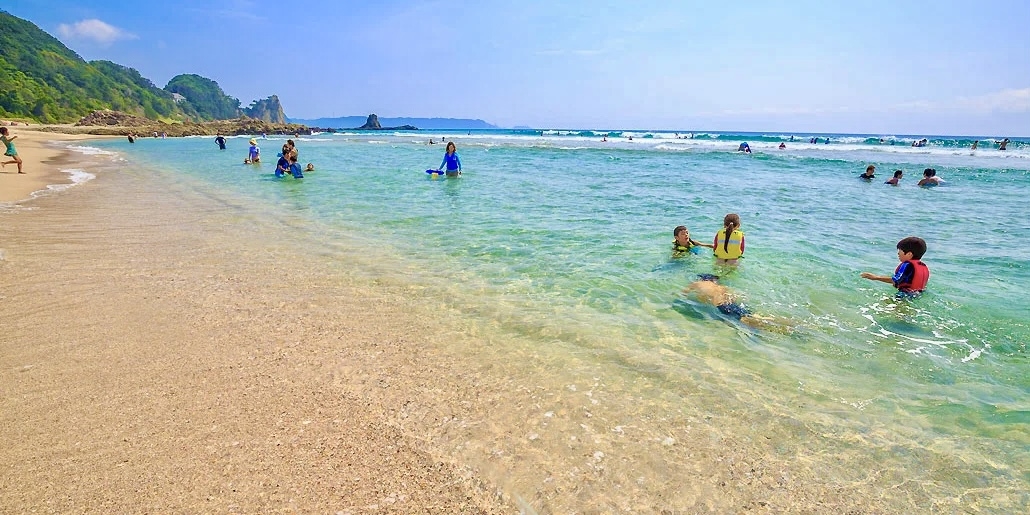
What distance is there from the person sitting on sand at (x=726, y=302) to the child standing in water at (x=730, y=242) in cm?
104

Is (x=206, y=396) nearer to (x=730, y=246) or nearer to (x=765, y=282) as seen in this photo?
(x=765, y=282)

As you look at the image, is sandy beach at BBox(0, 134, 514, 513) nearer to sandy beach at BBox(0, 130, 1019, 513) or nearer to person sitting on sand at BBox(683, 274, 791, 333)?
sandy beach at BBox(0, 130, 1019, 513)

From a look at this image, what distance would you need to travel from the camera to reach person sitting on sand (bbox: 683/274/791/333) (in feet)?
18.8

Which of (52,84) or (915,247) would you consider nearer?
(915,247)

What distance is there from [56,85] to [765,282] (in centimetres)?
14052

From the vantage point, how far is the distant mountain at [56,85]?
81875mm

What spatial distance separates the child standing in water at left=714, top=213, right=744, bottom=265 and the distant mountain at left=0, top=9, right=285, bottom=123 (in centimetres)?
10962

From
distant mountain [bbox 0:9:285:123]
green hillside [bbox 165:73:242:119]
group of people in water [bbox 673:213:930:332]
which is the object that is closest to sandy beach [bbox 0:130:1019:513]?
group of people in water [bbox 673:213:930:332]

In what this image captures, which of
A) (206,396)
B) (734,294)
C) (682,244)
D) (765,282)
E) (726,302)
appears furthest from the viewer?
(682,244)

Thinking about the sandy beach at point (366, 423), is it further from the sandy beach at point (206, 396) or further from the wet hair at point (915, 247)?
the wet hair at point (915, 247)

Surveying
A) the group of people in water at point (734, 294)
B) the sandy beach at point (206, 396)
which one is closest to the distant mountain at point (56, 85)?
the sandy beach at point (206, 396)

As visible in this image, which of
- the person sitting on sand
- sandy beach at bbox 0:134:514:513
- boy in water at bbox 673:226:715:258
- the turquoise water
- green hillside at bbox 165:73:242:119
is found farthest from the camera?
green hillside at bbox 165:73:242:119

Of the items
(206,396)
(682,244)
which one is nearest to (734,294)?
(682,244)

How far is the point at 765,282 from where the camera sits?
7.48 meters
